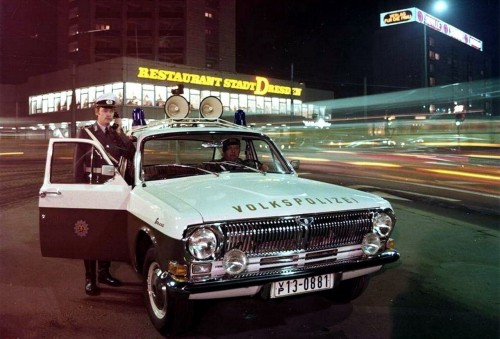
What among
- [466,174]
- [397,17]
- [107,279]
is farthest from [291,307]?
[397,17]

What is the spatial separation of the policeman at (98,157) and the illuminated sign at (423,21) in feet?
205

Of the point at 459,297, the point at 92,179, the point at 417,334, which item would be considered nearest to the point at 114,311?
the point at 92,179

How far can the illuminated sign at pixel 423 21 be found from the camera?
226ft

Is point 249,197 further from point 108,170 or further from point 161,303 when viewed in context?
point 108,170

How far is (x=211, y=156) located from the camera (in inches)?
223

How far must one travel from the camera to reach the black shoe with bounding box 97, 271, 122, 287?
5.30 metres

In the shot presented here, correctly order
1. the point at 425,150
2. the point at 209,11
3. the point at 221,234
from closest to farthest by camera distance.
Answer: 1. the point at 221,234
2. the point at 425,150
3. the point at 209,11

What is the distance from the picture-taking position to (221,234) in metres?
3.57

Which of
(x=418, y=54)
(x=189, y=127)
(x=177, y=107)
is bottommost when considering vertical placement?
(x=189, y=127)

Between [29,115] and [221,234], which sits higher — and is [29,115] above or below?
above

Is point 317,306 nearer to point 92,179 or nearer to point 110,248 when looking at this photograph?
point 110,248

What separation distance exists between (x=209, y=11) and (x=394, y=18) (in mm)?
27016

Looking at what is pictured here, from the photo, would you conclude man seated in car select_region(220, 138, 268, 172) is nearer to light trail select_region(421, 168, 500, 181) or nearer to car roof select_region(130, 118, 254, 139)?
car roof select_region(130, 118, 254, 139)

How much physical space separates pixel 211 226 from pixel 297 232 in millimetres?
712
